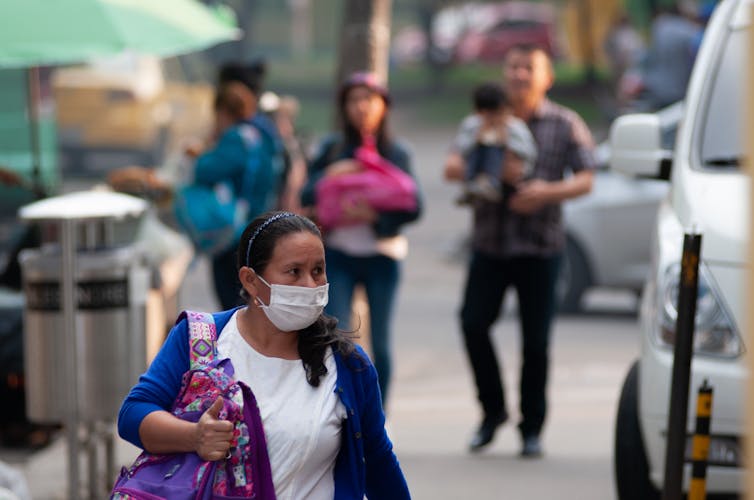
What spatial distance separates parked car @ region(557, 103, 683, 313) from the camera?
510 inches

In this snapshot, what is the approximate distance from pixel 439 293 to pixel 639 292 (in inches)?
87.3

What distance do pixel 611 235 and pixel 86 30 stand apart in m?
6.92

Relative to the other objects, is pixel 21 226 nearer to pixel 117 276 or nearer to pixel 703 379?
pixel 117 276

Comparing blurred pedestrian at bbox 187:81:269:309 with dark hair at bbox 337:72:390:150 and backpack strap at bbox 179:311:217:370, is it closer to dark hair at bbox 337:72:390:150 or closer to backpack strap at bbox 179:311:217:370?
dark hair at bbox 337:72:390:150

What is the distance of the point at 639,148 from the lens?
721 cm

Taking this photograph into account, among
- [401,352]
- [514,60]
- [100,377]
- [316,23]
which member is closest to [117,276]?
[100,377]

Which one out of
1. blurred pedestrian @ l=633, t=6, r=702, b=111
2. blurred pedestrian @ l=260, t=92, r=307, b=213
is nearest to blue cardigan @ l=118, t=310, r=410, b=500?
blurred pedestrian @ l=260, t=92, r=307, b=213

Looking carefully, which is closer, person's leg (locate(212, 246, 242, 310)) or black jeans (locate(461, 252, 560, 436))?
black jeans (locate(461, 252, 560, 436))

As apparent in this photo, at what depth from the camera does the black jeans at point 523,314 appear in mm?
8242

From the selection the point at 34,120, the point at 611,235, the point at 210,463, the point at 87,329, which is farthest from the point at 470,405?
the point at 210,463

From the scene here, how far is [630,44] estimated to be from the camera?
33250 mm

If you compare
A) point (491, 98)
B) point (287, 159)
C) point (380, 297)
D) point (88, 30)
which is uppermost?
point (88, 30)

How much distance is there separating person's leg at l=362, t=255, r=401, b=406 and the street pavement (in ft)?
1.91

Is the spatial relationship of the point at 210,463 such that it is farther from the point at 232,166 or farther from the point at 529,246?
the point at 232,166
